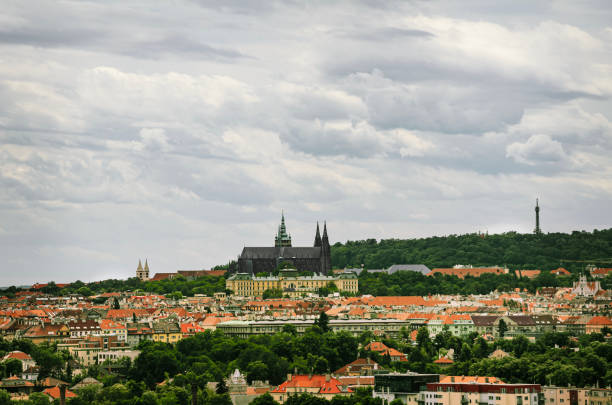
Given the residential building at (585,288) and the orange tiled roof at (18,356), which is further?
the residential building at (585,288)

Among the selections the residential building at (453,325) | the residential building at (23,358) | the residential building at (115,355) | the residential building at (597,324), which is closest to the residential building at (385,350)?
the residential building at (453,325)

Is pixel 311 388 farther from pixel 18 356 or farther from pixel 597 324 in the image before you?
pixel 597 324

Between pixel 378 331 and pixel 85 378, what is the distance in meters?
39.4

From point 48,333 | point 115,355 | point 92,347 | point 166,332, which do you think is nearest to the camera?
point 115,355

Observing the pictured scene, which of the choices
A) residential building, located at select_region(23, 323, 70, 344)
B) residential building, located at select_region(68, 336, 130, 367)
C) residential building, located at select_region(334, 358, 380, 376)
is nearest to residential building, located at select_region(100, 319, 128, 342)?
residential building, located at select_region(68, 336, 130, 367)

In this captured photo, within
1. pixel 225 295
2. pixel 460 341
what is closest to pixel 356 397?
pixel 460 341

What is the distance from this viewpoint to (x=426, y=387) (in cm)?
8225

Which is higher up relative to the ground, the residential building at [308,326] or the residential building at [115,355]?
the residential building at [308,326]

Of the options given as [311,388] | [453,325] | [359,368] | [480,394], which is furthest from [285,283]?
[480,394]

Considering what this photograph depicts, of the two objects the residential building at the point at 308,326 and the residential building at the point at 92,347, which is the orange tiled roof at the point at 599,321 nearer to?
the residential building at the point at 308,326

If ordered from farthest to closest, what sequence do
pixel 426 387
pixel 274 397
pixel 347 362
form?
pixel 347 362 → pixel 274 397 → pixel 426 387

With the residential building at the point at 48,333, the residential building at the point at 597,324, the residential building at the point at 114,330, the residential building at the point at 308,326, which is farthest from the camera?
the residential building at the point at 308,326

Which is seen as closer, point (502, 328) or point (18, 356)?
point (18, 356)

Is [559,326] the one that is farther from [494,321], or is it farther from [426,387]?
[426,387]
